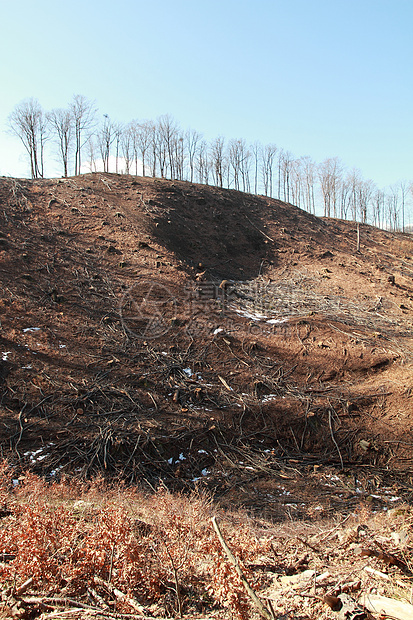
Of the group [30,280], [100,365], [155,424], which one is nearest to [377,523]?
[155,424]

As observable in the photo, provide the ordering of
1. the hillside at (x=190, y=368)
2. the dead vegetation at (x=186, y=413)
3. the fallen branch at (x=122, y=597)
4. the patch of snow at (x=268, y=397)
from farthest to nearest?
the patch of snow at (x=268, y=397), the hillside at (x=190, y=368), the dead vegetation at (x=186, y=413), the fallen branch at (x=122, y=597)

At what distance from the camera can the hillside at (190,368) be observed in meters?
7.16

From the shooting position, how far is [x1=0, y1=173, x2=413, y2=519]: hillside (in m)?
7.16

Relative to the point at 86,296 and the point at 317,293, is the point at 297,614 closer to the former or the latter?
the point at 86,296

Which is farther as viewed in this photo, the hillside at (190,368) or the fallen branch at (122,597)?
the hillside at (190,368)

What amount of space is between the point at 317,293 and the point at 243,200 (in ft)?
48.5

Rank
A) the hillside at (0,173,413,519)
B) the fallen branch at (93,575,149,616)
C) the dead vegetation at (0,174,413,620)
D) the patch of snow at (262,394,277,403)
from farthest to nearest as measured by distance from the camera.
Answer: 1. the patch of snow at (262,394,277,403)
2. the hillside at (0,173,413,519)
3. the dead vegetation at (0,174,413,620)
4. the fallen branch at (93,575,149,616)

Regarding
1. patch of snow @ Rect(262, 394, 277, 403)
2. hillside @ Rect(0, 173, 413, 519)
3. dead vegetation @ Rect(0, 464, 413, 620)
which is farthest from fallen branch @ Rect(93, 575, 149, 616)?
patch of snow @ Rect(262, 394, 277, 403)

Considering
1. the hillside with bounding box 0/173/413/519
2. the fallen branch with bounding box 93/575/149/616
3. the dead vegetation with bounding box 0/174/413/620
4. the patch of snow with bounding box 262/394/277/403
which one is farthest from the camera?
the patch of snow with bounding box 262/394/277/403

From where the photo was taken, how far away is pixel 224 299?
1438cm

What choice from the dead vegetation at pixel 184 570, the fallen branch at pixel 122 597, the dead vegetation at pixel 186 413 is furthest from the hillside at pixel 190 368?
the fallen branch at pixel 122 597

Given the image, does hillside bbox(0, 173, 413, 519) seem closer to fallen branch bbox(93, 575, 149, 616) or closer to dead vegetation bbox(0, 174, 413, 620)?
dead vegetation bbox(0, 174, 413, 620)

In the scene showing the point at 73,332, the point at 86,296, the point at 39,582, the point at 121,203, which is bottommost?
the point at 39,582

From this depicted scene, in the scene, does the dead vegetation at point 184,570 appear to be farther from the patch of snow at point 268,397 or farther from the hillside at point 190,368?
the patch of snow at point 268,397
